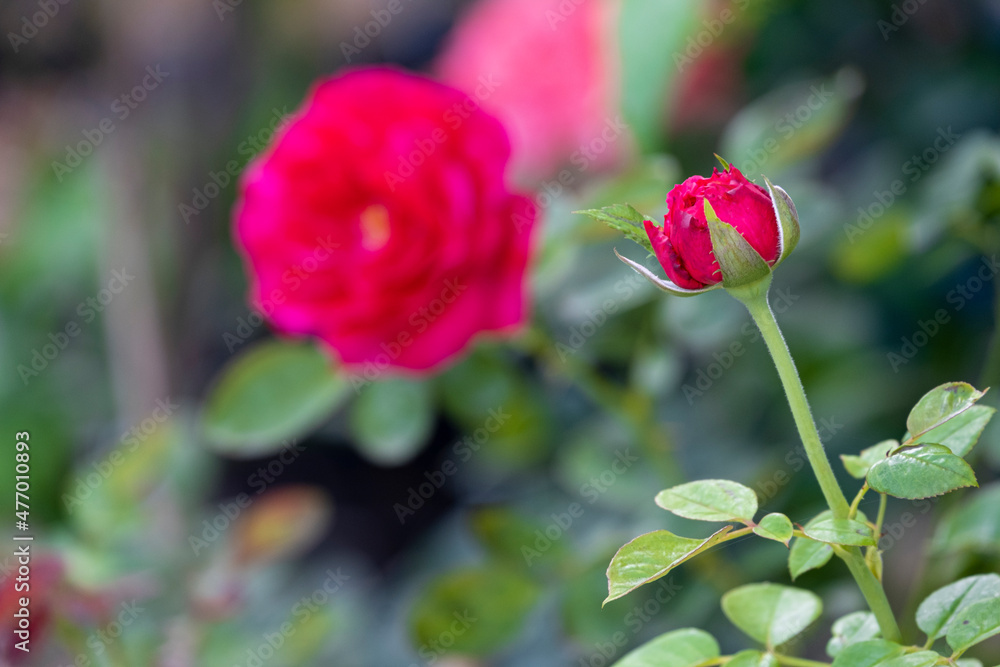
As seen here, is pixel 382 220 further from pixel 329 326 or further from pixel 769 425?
pixel 769 425

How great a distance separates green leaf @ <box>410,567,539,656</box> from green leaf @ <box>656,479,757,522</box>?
36 centimetres

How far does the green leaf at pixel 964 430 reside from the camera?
0.29 metres

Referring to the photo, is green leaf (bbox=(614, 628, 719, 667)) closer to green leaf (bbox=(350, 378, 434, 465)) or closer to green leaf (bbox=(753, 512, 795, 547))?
green leaf (bbox=(753, 512, 795, 547))

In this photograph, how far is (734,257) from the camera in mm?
269

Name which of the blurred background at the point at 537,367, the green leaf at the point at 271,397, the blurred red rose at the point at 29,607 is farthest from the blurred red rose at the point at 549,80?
the blurred red rose at the point at 29,607

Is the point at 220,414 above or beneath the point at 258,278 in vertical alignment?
beneath

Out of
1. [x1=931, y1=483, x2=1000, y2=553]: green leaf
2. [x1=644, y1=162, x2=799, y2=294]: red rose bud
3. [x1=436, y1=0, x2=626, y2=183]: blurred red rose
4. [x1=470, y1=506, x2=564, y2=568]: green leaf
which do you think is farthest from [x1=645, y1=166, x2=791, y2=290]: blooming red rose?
[x1=436, y1=0, x2=626, y2=183]: blurred red rose

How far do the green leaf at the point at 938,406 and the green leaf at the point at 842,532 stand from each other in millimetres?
34

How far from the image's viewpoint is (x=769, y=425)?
816 millimetres

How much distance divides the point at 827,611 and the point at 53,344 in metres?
1.04

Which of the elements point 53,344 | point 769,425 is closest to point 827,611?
point 769,425

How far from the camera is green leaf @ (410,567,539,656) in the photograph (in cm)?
61

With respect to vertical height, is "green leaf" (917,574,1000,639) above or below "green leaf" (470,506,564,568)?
above

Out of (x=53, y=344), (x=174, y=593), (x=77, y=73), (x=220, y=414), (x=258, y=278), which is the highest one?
(x=77, y=73)
